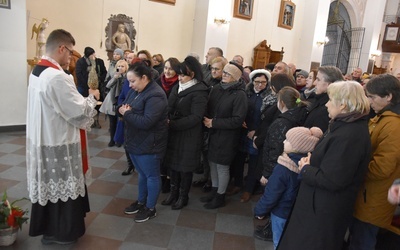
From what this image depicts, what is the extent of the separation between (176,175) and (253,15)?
8.71 meters

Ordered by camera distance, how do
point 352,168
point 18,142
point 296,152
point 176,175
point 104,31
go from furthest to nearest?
point 104,31
point 18,142
point 176,175
point 296,152
point 352,168

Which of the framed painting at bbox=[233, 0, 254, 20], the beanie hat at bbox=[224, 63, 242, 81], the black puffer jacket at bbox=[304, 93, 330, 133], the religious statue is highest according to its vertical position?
the framed painting at bbox=[233, 0, 254, 20]

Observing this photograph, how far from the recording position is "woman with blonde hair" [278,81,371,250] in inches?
71.3

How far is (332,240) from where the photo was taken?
198 cm

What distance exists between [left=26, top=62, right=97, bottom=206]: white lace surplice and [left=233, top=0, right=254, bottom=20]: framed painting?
8.47 m

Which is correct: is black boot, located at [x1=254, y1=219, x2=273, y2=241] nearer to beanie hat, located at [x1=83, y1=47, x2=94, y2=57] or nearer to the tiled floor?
the tiled floor

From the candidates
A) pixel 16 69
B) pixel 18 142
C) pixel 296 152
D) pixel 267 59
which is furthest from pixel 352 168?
pixel 267 59

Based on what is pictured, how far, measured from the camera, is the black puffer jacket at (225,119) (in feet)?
10.5

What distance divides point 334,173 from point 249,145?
1871 millimetres

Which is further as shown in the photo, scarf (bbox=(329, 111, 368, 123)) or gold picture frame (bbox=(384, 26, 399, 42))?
gold picture frame (bbox=(384, 26, 399, 42))

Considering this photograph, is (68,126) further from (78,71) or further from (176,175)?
(78,71)

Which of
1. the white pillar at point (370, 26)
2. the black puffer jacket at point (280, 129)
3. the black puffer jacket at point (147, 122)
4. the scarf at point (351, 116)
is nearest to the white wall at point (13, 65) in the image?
the black puffer jacket at point (147, 122)

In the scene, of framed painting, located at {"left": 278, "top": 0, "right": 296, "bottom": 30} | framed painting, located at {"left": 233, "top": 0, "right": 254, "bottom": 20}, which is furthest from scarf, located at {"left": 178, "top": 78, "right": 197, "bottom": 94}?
framed painting, located at {"left": 278, "top": 0, "right": 296, "bottom": 30}

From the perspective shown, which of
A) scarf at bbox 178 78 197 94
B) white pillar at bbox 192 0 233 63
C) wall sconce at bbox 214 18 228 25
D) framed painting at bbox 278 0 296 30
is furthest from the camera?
framed painting at bbox 278 0 296 30
